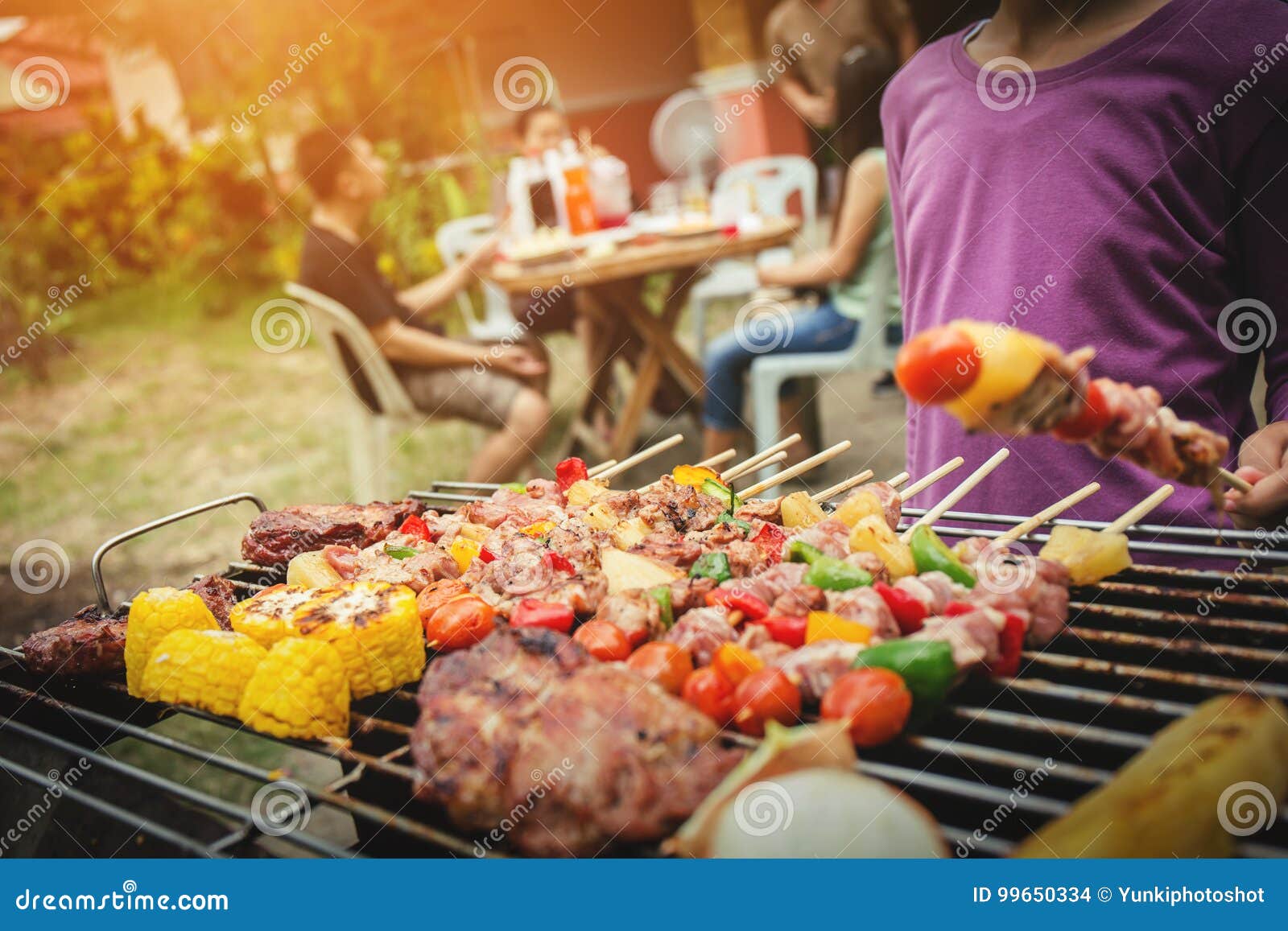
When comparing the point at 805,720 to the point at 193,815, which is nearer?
the point at 805,720

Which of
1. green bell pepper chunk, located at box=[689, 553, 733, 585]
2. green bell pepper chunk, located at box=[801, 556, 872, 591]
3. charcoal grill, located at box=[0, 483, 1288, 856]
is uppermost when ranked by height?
green bell pepper chunk, located at box=[689, 553, 733, 585]

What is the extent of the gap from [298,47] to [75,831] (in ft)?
35.0

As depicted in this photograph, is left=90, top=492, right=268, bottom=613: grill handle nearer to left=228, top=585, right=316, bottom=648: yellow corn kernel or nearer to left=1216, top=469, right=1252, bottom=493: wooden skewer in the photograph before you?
left=228, top=585, right=316, bottom=648: yellow corn kernel

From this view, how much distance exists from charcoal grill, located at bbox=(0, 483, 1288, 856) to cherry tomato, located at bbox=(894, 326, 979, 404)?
66cm

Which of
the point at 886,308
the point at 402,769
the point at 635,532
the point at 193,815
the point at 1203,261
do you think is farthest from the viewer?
the point at 886,308

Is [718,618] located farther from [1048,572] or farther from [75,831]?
[75,831]

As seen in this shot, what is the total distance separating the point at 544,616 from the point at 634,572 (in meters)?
0.30

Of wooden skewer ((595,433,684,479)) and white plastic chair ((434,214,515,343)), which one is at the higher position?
white plastic chair ((434,214,515,343))

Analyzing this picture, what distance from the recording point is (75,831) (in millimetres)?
2533

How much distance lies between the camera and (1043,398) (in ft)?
5.94

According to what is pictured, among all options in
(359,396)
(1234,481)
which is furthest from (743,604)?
(359,396)

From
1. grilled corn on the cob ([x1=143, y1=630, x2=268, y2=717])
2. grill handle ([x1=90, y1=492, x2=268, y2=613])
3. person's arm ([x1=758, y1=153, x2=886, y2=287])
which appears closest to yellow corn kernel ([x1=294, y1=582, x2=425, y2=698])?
grilled corn on the cob ([x1=143, y1=630, x2=268, y2=717])

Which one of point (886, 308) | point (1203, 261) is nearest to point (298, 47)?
point (886, 308)

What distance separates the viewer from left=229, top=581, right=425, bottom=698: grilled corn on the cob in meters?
2.16
